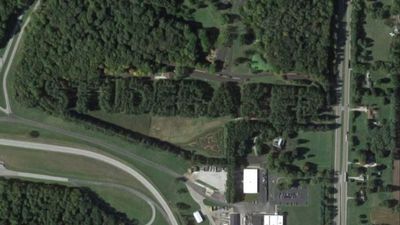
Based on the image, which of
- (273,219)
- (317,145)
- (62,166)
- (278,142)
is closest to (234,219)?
(273,219)

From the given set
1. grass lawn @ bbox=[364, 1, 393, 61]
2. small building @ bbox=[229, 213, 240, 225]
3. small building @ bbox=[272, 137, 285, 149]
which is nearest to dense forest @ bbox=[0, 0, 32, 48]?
small building @ bbox=[272, 137, 285, 149]

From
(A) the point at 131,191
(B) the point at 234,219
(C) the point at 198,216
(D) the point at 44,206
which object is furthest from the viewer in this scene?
(A) the point at 131,191

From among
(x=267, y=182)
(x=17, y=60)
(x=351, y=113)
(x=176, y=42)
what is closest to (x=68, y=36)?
(x=17, y=60)

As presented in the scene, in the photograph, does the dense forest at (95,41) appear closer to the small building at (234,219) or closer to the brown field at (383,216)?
the small building at (234,219)

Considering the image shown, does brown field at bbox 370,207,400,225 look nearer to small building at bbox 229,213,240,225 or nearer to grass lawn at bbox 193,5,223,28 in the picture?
small building at bbox 229,213,240,225

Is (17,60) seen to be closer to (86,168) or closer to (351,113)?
(86,168)

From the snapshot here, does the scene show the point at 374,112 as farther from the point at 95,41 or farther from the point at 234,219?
the point at 95,41
